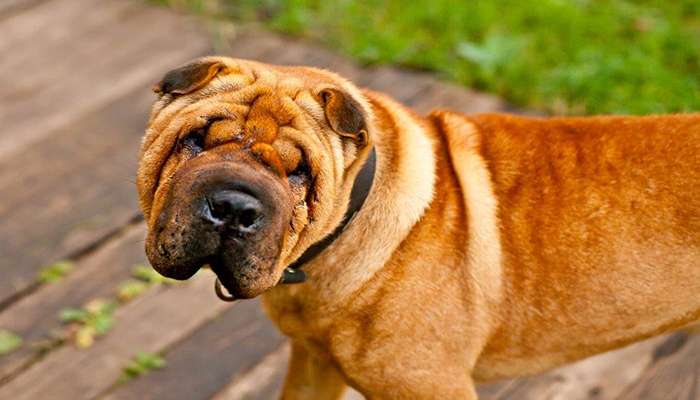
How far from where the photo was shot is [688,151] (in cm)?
301

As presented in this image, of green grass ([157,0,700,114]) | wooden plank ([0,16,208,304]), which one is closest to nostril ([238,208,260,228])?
wooden plank ([0,16,208,304])

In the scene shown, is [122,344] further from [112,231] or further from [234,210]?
[234,210]

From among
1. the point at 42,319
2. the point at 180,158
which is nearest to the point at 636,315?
the point at 180,158

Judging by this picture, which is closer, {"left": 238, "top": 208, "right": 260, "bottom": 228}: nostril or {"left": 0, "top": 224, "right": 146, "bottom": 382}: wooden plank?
{"left": 238, "top": 208, "right": 260, "bottom": 228}: nostril

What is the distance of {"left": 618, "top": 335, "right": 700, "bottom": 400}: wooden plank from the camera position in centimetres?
375

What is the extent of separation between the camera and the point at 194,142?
2729 mm

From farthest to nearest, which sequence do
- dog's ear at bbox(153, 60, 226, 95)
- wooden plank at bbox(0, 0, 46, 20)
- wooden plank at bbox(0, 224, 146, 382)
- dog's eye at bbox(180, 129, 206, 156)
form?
1. wooden plank at bbox(0, 0, 46, 20)
2. wooden plank at bbox(0, 224, 146, 382)
3. dog's ear at bbox(153, 60, 226, 95)
4. dog's eye at bbox(180, 129, 206, 156)

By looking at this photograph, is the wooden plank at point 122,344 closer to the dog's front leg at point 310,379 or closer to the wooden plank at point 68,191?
the wooden plank at point 68,191

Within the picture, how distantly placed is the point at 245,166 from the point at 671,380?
2.07 metres

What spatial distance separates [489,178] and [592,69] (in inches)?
104

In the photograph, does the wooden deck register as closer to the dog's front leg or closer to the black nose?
the dog's front leg

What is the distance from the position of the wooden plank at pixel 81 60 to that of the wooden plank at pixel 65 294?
3.26 ft

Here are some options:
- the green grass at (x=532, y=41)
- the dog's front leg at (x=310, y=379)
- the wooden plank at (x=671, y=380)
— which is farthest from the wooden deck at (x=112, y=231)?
the dog's front leg at (x=310, y=379)

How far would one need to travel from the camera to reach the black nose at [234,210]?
249cm
